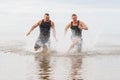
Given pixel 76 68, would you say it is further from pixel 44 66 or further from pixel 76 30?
pixel 76 30

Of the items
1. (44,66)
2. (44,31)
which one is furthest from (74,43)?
(44,66)

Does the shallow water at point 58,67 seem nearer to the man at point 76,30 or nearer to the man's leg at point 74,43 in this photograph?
the man's leg at point 74,43

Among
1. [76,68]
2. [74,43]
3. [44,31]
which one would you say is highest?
[44,31]

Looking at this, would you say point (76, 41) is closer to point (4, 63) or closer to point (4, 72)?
point (4, 63)

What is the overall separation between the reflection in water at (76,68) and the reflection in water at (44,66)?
0.67m

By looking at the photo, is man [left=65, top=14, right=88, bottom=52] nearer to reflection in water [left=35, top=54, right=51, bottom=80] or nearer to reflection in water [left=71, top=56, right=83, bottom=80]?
reflection in water [left=35, top=54, right=51, bottom=80]

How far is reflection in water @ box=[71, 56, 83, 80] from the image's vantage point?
628 inches

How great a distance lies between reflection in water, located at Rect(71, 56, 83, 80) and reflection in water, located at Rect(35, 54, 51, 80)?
26.4 inches

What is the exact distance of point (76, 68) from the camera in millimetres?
18047

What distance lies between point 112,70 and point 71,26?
7.32 metres

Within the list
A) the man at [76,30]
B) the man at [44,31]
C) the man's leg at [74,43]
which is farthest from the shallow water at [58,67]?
the man at [76,30]

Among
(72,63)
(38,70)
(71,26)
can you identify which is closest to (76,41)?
(71,26)

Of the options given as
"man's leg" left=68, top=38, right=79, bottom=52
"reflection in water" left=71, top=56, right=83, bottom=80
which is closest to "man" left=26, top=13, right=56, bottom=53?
"man's leg" left=68, top=38, right=79, bottom=52

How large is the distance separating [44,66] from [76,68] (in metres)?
1.15
